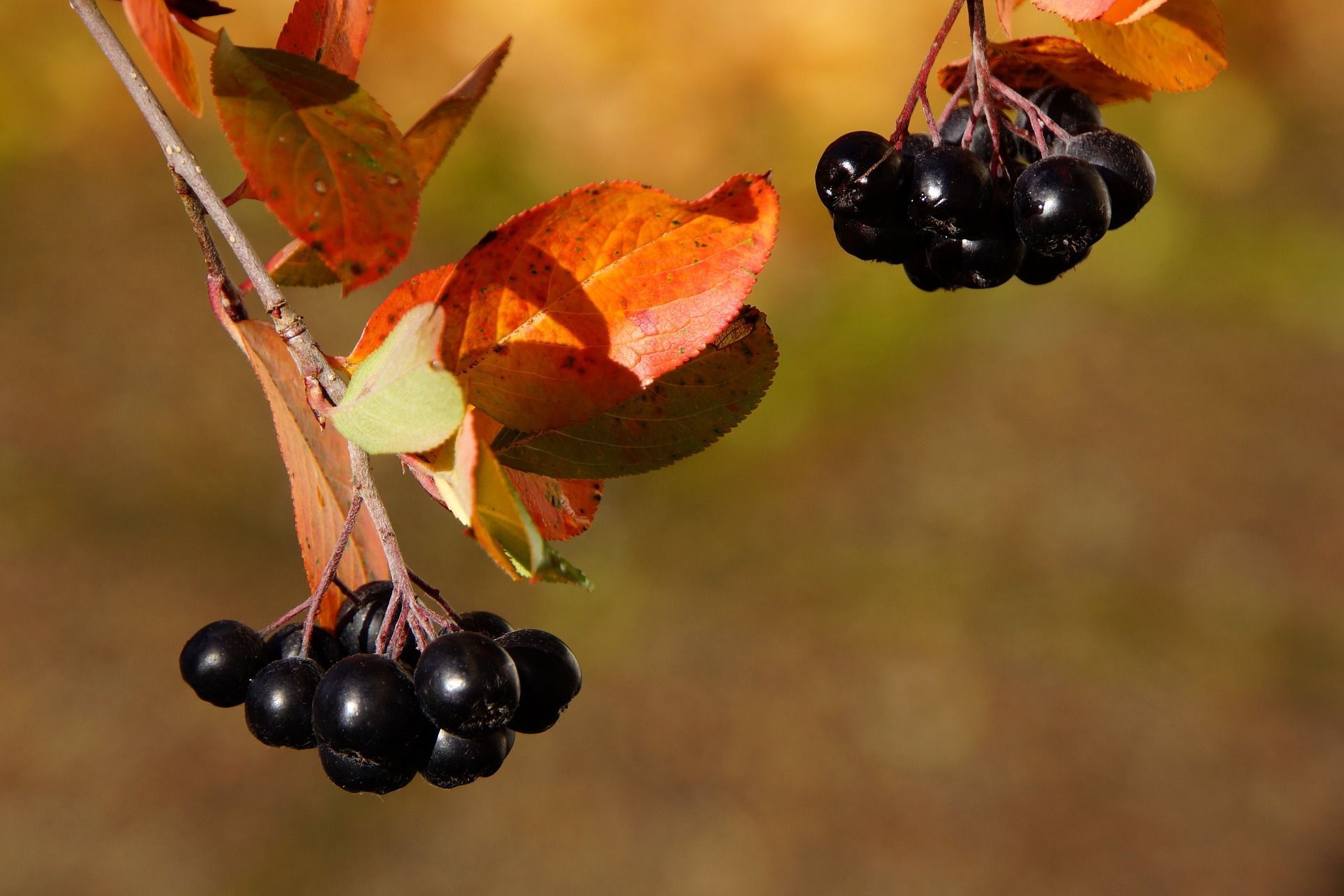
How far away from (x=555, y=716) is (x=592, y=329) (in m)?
0.19

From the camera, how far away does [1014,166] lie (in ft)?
2.41

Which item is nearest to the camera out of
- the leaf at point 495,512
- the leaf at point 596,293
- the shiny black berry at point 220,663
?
the leaf at point 495,512

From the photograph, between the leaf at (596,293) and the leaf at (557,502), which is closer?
the leaf at (596,293)

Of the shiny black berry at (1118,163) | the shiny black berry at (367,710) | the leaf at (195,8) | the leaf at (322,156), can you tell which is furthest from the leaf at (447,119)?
the shiny black berry at (1118,163)

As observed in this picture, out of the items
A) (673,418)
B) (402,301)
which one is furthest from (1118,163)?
(402,301)

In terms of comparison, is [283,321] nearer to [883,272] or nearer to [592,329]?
[592,329]

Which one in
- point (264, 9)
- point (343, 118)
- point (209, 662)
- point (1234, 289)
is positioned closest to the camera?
point (343, 118)

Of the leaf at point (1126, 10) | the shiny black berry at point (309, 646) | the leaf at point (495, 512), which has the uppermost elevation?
the leaf at point (1126, 10)

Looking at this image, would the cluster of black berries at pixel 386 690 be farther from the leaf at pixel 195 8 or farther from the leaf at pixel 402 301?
the leaf at pixel 195 8

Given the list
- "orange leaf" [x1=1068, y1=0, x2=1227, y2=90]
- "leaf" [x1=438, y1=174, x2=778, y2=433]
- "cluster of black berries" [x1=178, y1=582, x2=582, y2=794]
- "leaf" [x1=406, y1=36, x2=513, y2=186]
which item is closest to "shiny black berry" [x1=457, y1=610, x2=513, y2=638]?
"cluster of black berries" [x1=178, y1=582, x2=582, y2=794]

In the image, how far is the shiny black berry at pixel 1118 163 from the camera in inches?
26.7

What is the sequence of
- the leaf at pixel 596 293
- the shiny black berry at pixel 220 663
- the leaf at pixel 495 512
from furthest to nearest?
the shiny black berry at pixel 220 663, the leaf at pixel 596 293, the leaf at pixel 495 512

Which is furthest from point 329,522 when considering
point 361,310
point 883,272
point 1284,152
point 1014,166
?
point 1284,152

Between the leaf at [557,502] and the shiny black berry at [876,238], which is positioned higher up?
the shiny black berry at [876,238]
